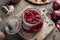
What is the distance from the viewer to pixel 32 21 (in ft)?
3.06

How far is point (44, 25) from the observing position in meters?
0.99

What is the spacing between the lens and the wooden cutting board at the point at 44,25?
947 millimetres

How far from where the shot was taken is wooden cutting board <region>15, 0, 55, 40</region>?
95 centimetres

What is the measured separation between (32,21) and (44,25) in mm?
91

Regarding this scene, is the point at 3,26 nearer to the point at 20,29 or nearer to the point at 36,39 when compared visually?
the point at 20,29

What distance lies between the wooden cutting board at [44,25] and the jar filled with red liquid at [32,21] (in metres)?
0.03

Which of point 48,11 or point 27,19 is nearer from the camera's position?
point 27,19

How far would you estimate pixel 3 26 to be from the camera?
994 mm

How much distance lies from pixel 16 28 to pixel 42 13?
183 millimetres

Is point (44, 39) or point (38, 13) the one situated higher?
point (38, 13)

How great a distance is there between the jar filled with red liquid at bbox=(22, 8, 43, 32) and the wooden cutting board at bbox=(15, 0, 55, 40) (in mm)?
28

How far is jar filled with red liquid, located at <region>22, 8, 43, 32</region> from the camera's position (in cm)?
93

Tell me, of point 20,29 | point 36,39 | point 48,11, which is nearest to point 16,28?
point 20,29

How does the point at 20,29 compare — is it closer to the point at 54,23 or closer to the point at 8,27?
the point at 8,27
